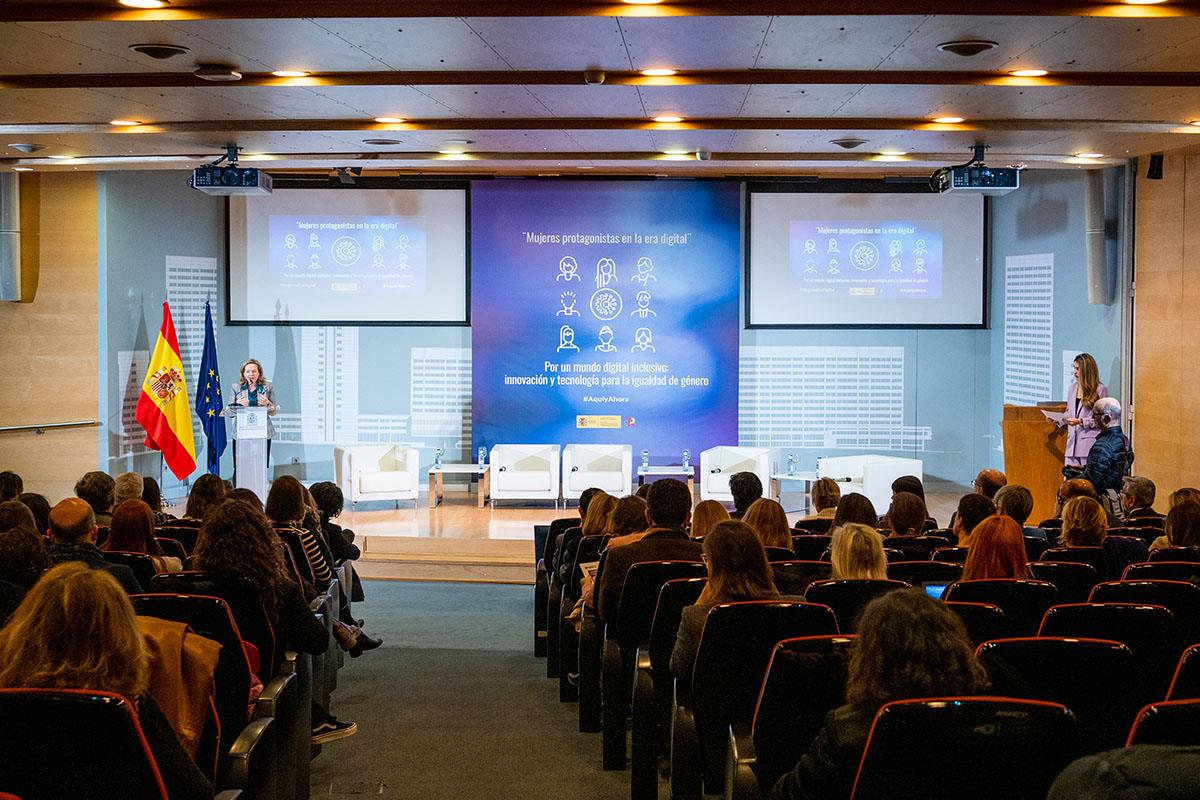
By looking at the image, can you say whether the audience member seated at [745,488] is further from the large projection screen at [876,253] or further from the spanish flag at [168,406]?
the spanish flag at [168,406]

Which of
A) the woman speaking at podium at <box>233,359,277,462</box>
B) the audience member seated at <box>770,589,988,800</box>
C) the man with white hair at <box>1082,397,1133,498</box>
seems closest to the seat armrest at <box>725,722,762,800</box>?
the audience member seated at <box>770,589,988,800</box>

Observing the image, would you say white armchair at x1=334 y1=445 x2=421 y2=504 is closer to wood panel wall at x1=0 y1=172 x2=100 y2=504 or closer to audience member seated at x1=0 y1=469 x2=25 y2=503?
wood panel wall at x1=0 y1=172 x2=100 y2=504

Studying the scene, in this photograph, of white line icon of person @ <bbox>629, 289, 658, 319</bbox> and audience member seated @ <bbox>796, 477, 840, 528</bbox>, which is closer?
audience member seated @ <bbox>796, 477, 840, 528</bbox>

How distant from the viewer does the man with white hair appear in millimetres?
10016

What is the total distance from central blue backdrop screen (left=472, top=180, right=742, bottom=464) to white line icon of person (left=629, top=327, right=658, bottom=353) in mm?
11

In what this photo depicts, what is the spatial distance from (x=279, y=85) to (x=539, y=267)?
6510 mm

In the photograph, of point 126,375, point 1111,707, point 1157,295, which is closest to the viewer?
point 1111,707

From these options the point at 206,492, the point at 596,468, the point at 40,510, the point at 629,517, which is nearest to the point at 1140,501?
the point at 629,517

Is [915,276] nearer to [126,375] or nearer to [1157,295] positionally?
[1157,295]

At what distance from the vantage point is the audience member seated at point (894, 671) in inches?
92.3

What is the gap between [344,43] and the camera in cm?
652

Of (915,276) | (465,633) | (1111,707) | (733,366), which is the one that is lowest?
(465,633)

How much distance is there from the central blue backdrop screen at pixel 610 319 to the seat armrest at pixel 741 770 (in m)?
10.8

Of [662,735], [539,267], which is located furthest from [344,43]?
[539,267]
